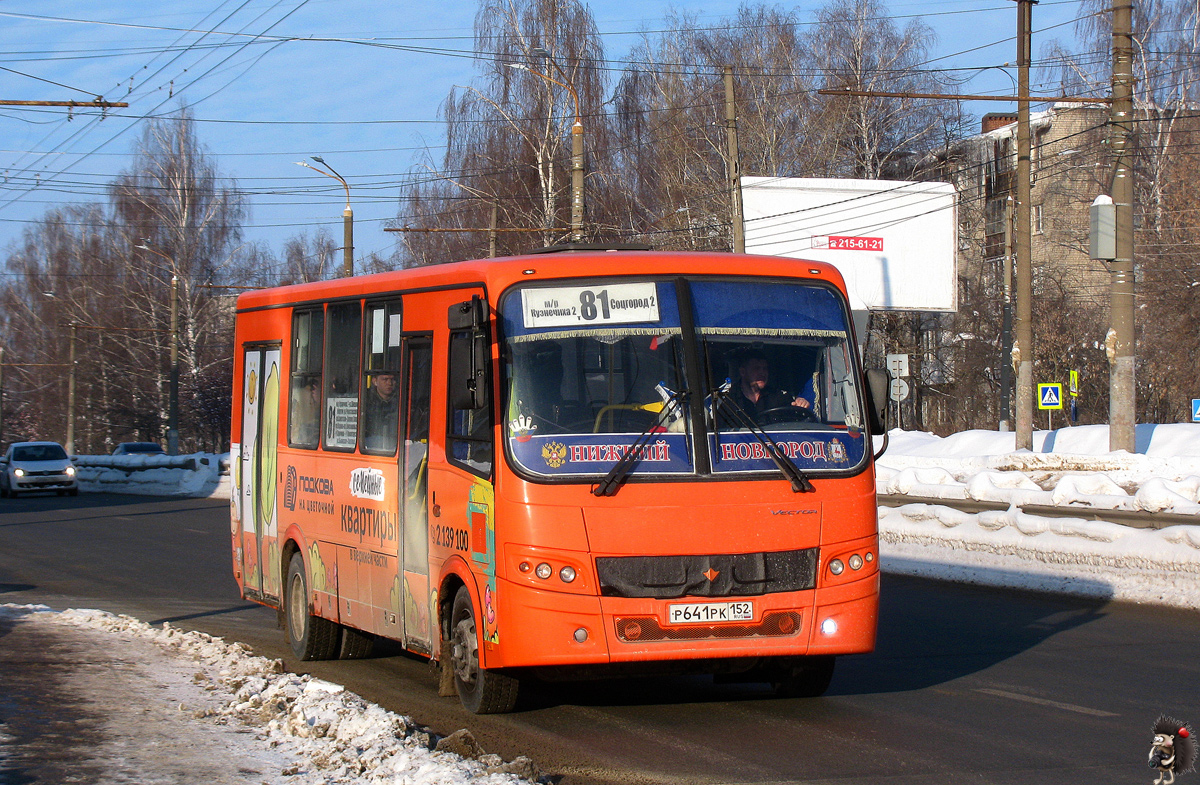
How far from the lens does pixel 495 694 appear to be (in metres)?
7.54

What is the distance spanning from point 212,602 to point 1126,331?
39.1 ft

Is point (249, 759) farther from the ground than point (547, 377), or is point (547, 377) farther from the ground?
point (547, 377)

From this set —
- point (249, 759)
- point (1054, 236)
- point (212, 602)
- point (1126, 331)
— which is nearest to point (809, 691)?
point (249, 759)

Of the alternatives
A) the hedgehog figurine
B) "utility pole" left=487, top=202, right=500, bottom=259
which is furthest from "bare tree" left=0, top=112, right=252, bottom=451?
the hedgehog figurine

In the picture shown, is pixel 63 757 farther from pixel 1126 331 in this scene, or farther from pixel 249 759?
pixel 1126 331

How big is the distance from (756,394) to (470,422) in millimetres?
1555

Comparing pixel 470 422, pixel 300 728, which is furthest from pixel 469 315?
pixel 300 728

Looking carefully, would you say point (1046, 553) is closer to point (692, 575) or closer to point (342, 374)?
point (342, 374)

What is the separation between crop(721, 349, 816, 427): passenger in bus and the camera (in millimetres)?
7465

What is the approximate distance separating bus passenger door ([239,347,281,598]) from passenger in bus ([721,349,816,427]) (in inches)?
179

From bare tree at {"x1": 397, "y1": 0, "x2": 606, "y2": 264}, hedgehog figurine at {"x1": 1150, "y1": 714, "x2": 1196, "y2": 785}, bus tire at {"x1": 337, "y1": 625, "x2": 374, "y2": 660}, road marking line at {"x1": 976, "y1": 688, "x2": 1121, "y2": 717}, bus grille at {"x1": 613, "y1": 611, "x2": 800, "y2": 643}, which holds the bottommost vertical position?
bus tire at {"x1": 337, "y1": 625, "x2": 374, "y2": 660}

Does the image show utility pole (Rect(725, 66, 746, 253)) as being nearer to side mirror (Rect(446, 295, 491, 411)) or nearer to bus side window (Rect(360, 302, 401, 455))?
bus side window (Rect(360, 302, 401, 455))

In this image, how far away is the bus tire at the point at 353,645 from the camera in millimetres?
10164

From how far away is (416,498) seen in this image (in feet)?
27.5
